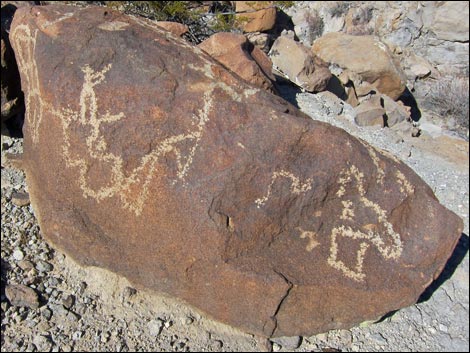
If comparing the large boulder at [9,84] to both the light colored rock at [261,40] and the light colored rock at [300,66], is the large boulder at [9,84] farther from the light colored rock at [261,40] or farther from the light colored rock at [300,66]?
the light colored rock at [261,40]

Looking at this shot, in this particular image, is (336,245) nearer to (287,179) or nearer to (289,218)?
(289,218)

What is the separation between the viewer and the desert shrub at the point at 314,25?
9391 mm

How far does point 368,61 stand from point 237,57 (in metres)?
3.12

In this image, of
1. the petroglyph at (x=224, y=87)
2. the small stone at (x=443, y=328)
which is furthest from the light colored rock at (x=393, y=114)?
the petroglyph at (x=224, y=87)

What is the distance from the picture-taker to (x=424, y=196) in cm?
272

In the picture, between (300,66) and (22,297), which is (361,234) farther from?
(300,66)

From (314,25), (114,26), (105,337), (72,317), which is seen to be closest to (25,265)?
(72,317)

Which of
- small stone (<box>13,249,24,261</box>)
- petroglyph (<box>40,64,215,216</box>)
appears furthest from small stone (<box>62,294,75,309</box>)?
petroglyph (<box>40,64,215,216</box>)

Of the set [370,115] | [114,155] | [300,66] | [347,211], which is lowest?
[370,115]

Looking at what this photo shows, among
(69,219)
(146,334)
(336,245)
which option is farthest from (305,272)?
(69,219)

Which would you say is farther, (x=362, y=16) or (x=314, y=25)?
(x=362, y=16)

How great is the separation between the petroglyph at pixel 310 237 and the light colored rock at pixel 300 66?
10.7 feet

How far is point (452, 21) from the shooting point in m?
8.95

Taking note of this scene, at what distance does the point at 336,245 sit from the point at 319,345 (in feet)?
2.08
